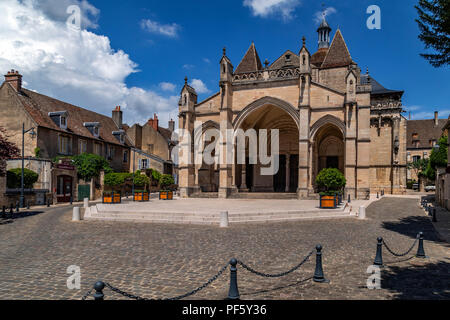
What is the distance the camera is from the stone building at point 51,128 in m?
24.7

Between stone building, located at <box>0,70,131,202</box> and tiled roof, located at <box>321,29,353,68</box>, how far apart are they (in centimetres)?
2489

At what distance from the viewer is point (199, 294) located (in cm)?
504

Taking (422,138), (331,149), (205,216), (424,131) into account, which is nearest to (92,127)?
(205,216)

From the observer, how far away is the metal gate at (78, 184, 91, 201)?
87.9 ft

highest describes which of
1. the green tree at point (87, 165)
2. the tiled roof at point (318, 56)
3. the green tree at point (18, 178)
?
the tiled roof at point (318, 56)

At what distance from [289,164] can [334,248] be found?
73.3ft

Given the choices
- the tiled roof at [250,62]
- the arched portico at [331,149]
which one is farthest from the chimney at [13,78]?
the arched portico at [331,149]

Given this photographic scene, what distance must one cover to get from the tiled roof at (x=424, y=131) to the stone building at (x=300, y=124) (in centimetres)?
2650

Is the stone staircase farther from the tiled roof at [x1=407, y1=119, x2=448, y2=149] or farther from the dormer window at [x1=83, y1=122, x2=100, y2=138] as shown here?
the tiled roof at [x1=407, y1=119, x2=448, y2=149]

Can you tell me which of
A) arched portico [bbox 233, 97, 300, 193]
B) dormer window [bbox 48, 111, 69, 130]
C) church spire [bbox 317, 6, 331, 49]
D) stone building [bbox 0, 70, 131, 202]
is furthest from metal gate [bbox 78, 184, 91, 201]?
church spire [bbox 317, 6, 331, 49]

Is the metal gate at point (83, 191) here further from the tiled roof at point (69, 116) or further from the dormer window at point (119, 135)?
the dormer window at point (119, 135)

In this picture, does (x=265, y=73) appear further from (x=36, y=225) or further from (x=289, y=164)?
(x=36, y=225)

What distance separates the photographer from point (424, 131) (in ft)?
186
